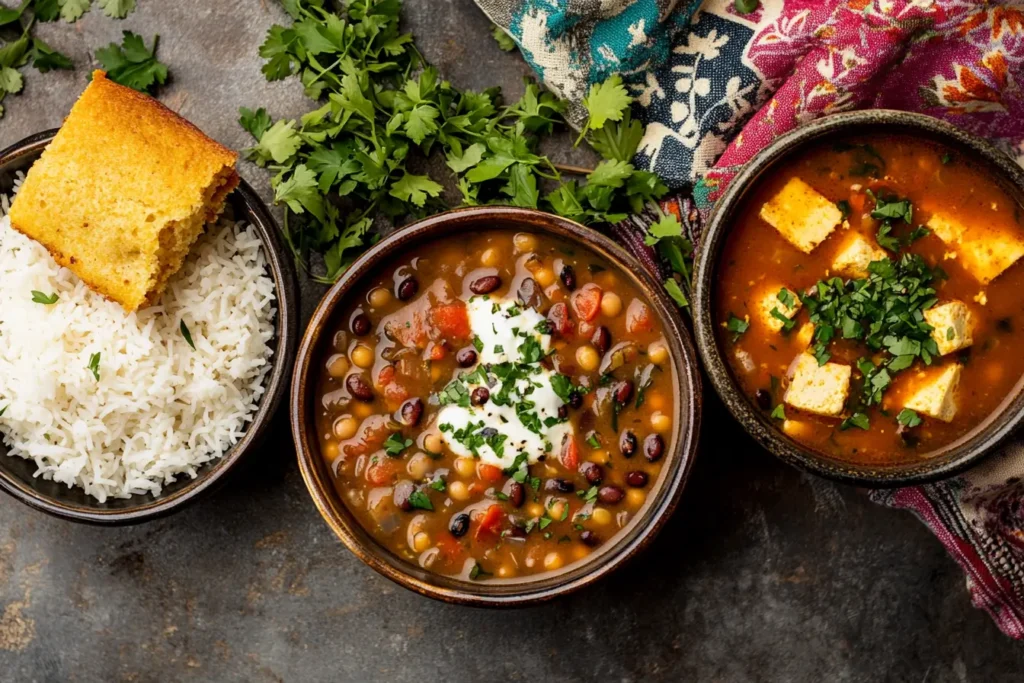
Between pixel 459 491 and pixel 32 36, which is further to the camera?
pixel 32 36

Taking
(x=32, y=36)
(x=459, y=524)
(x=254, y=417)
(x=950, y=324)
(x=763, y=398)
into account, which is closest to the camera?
(x=950, y=324)

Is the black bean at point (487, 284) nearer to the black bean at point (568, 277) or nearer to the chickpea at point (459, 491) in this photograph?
the black bean at point (568, 277)

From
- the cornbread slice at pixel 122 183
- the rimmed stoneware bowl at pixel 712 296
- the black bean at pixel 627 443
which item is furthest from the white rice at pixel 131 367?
the rimmed stoneware bowl at pixel 712 296

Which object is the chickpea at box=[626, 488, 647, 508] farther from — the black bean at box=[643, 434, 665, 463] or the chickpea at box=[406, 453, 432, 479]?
the chickpea at box=[406, 453, 432, 479]

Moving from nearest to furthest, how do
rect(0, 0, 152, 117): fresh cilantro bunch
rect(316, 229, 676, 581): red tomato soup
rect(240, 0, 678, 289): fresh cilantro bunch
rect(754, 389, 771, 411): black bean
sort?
1. rect(754, 389, 771, 411): black bean
2. rect(316, 229, 676, 581): red tomato soup
3. rect(240, 0, 678, 289): fresh cilantro bunch
4. rect(0, 0, 152, 117): fresh cilantro bunch

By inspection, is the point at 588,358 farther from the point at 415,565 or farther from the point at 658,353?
the point at 415,565

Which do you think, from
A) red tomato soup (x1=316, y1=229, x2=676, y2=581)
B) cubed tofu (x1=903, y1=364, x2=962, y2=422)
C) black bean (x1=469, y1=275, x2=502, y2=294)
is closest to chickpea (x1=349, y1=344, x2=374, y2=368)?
red tomato soup (x1=316, y1=229, x2=676, y2=581)

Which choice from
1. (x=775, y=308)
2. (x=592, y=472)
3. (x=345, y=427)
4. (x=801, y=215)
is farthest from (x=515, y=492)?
(x=801, y=215)
